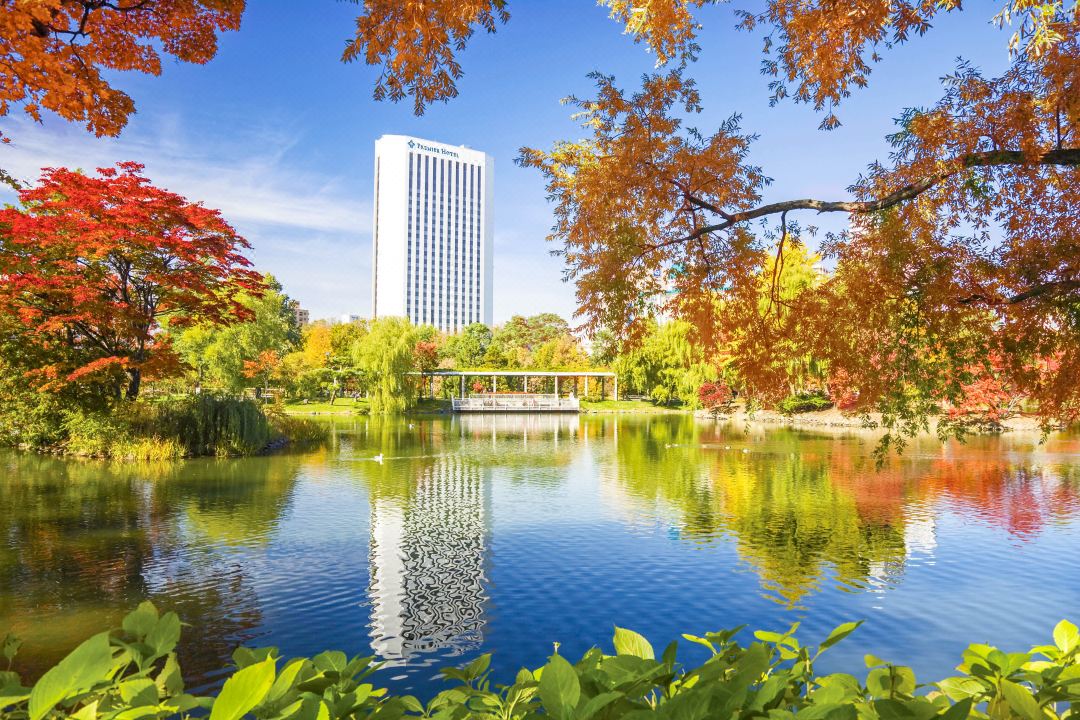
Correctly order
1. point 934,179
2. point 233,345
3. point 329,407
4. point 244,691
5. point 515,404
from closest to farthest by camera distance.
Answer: point 244,691, point 934,179, point 233,345, point 329,407, point 515,404

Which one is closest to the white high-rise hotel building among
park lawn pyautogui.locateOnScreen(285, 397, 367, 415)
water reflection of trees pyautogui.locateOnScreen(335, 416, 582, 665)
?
park lawn pyautogui.locateOnScreen(285, 397, 367, 415)

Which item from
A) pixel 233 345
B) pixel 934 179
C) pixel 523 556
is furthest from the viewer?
pixel 233 345

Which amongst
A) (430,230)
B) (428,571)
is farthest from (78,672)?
(430,230)

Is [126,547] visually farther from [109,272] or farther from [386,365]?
[386,365]

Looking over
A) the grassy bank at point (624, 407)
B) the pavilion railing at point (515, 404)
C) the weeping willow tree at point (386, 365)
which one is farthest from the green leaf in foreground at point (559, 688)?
the grassy bank at point (624, 407)

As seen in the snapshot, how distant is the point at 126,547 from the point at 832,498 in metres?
9.97

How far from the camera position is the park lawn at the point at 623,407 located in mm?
40944

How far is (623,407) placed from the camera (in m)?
41.8

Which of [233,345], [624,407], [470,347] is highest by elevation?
[470,347]

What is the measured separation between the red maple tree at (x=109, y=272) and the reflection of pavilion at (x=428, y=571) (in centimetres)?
716

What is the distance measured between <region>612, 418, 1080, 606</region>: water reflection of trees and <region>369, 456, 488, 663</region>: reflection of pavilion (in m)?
2.77

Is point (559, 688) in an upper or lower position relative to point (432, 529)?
upper

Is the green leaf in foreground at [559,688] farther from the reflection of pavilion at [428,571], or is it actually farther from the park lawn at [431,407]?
the park lawn at [431,407]

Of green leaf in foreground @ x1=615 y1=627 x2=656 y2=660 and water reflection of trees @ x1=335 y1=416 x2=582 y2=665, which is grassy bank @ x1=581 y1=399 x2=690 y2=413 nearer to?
water reflection of trees @ x1=335 y1=416 x2=582 y2=665
